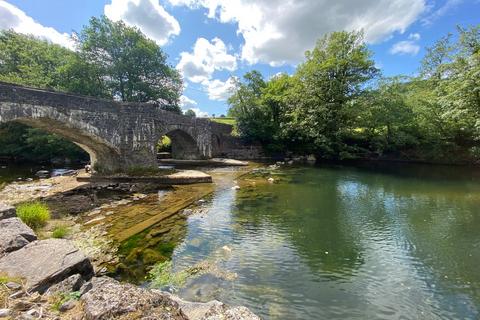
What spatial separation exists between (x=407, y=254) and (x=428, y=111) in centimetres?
2608

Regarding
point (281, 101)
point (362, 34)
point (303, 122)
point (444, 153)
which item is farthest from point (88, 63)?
point (444, 153)

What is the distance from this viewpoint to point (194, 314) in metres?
3.72

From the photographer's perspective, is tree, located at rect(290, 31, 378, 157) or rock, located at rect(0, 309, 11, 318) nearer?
rock, located at rect(0, 309, 11, 318)

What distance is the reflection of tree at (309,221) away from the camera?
22.1 feet

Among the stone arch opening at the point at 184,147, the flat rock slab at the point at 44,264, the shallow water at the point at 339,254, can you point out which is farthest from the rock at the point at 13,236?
the stone arch opening at the point at 184,147

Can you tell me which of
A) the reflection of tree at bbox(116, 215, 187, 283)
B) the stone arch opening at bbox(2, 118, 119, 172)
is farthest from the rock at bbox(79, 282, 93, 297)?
the stone arch opening at bbox(2, 118, 119, 172)

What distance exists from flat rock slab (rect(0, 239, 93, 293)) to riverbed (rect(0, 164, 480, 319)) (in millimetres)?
1375

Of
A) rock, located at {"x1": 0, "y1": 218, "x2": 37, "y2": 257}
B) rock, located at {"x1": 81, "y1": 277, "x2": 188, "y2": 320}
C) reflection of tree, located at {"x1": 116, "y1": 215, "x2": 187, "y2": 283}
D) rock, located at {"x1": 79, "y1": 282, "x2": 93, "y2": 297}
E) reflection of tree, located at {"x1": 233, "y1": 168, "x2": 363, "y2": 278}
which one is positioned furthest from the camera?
reflection of tree, located at {"x1": 233, "y1": 168, "x2": 363, "y2": 278}

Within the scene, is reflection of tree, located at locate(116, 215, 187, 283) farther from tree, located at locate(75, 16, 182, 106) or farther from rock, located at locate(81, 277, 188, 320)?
tree, located at locate(75, 16, 182, 106)

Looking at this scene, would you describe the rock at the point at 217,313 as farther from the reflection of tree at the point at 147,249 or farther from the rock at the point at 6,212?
the rock at the point at 6,212

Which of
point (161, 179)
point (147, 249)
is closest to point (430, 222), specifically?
point (147, 249)

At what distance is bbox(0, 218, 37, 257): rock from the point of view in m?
4.87

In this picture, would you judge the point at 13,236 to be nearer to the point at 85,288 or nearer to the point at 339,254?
the point at 85,288

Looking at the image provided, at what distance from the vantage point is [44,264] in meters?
4.22
